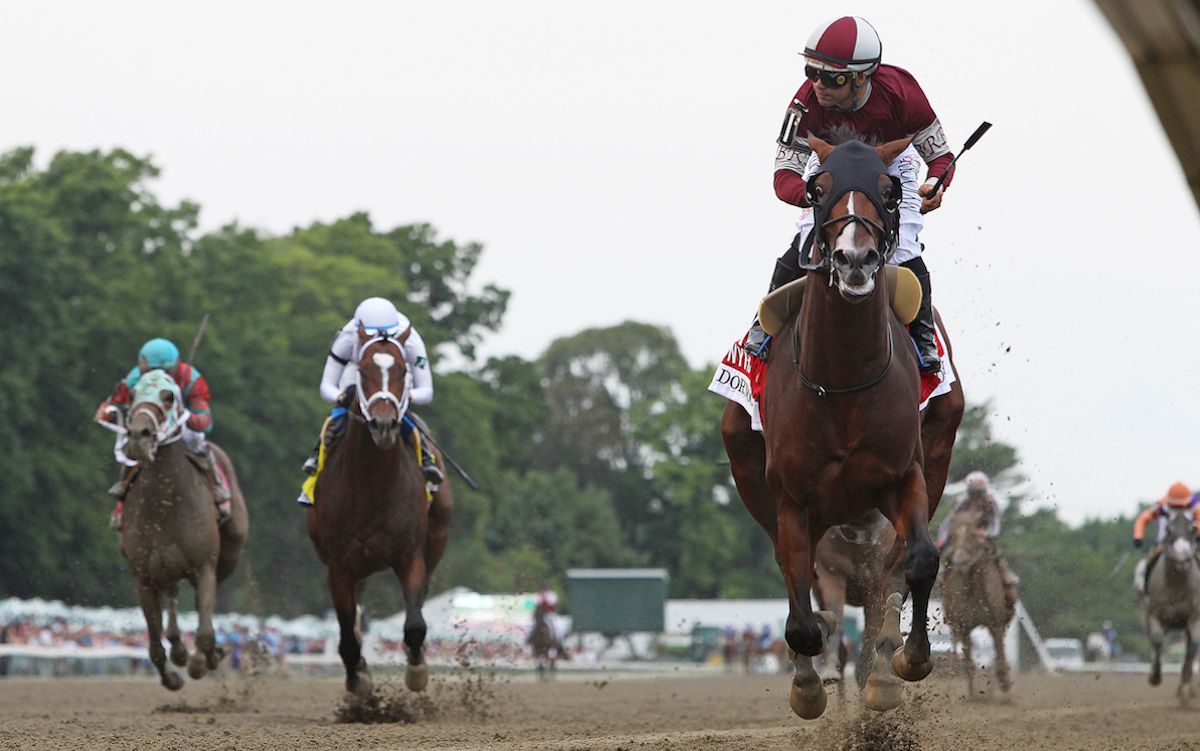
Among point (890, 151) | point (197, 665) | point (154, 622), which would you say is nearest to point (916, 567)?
point (890, 151)

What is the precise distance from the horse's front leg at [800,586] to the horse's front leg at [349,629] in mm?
5289

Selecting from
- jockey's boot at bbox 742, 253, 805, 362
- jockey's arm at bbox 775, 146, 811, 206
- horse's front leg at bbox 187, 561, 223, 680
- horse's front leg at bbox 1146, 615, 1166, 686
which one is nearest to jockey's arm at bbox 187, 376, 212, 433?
horse's front leg at bbox 187, 561, 223, 680

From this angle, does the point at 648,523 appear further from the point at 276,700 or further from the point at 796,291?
the point at 796,291

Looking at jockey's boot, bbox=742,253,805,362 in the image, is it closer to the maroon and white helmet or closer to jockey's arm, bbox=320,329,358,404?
the maroon and white helmet

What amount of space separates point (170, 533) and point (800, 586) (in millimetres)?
7955

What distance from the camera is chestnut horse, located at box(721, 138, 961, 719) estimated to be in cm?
834

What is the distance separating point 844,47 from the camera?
9312 mm

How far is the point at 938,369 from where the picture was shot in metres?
9.52

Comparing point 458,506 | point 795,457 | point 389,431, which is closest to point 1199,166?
point 795,457

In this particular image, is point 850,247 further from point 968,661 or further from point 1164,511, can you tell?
point 1164,511

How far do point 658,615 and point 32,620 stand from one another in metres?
20.8

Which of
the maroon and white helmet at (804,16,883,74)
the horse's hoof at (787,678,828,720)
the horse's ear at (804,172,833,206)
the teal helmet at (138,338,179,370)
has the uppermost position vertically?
the maroon and white helmet at (804,16,883,74)

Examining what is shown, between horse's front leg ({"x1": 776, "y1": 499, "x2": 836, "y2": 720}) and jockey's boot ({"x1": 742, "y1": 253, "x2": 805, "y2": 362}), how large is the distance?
1.15 m

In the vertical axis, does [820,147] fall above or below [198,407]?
above
